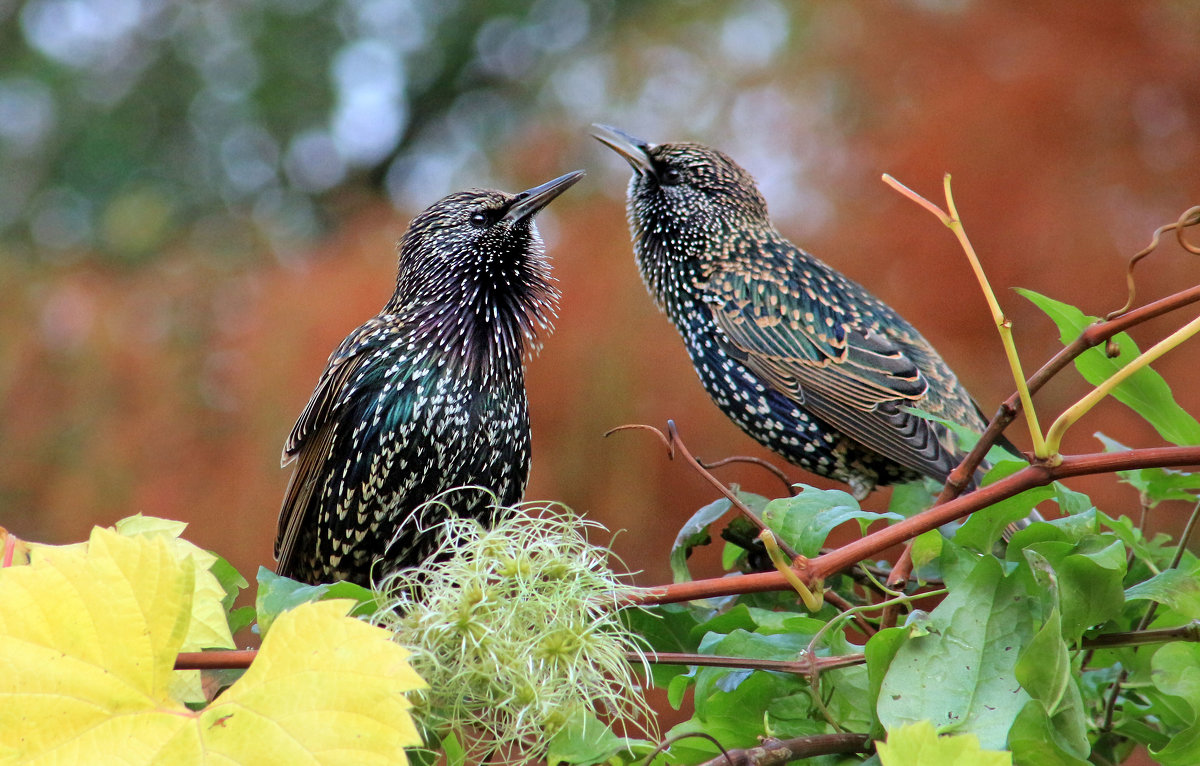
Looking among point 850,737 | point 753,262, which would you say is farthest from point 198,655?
point 753,262

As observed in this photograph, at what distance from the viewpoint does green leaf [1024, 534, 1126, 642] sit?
1051 mm

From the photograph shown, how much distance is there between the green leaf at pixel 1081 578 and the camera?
3.45 feet

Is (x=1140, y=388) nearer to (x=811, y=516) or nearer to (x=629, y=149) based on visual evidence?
(x=811, y=516)

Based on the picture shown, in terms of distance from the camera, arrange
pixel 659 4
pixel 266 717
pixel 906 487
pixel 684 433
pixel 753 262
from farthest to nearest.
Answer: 1. pixel 659 4
2. pixel 684 433
3. pixel 753 262
4. pixel 906 487
5. pixel 266 717

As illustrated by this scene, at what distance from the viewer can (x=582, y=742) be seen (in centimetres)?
104

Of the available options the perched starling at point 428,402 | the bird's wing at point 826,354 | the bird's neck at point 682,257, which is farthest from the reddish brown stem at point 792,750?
the bird's neck at point 682,257

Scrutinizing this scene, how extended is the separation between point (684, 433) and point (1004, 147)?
4.95 feet

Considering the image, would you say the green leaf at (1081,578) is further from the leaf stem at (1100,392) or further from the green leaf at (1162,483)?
the green leaf at (1162,483)

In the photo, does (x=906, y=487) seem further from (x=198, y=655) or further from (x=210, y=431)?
(x=210, y=431)

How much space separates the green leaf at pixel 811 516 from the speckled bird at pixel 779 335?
4.04ft

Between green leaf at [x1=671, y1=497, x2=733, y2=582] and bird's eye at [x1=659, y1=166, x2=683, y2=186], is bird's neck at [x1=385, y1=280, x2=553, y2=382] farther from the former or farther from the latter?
green leaf at [x1=671, y1=497, x2=733, y2=582]

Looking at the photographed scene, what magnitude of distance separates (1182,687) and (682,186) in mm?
1819

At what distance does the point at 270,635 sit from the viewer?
0.90m

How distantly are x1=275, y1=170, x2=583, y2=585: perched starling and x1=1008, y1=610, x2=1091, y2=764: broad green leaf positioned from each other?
3.79 feet
